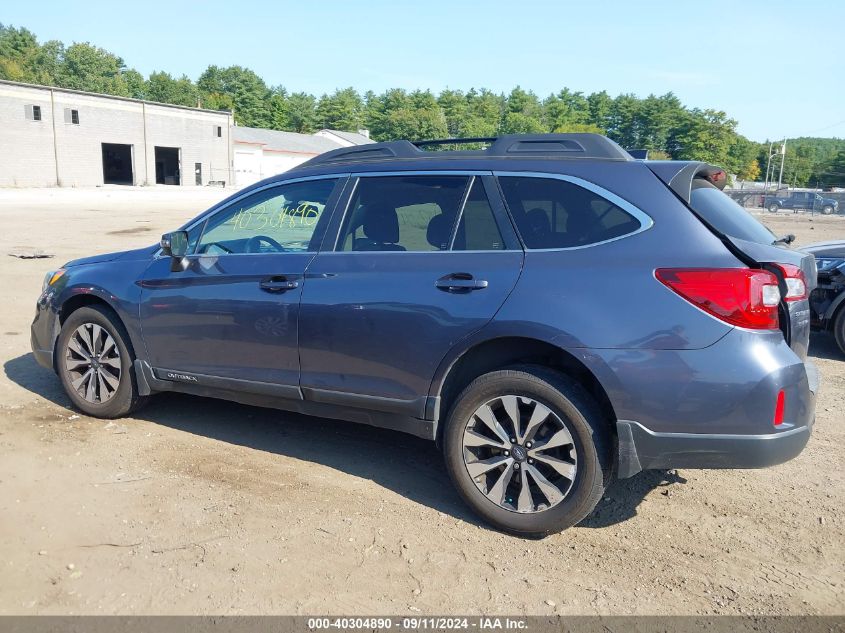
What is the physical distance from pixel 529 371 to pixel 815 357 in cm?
530

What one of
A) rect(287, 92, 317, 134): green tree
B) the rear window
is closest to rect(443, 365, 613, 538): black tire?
the rear window

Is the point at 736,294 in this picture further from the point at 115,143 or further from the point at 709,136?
the point at 709,136

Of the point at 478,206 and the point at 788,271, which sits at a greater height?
the point at 478,206

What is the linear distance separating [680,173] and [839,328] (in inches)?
193

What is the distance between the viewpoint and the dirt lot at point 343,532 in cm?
299

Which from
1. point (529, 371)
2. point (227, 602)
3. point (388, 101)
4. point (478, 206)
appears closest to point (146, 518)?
point (227, 602)

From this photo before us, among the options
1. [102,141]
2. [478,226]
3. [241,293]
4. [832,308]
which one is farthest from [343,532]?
[102,141]

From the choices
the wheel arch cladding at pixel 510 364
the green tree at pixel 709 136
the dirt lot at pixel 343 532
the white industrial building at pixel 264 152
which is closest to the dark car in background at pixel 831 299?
the dirt lot at pixel 343 532

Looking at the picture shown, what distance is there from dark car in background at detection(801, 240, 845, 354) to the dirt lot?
2461mm

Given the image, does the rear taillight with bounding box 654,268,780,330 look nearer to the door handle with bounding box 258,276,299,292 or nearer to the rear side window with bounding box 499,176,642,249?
the rear side window with bounding box 499,176,642,249

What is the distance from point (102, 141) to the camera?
54.4 meters

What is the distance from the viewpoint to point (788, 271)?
3363mm

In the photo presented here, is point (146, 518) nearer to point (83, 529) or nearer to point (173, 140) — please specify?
point (83, 529)

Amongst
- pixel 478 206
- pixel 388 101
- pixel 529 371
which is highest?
pixel 388 101
